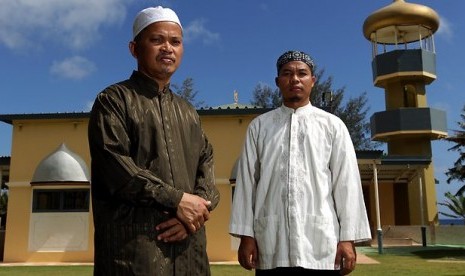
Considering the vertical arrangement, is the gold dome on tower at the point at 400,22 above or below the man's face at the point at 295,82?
above

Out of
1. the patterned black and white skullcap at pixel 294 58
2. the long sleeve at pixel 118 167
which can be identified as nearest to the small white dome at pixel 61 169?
the patterned black and white skullcap at pixel 294 58

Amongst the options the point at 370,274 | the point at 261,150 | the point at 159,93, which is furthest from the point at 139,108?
the point at 370,274

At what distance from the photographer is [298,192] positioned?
2.96m

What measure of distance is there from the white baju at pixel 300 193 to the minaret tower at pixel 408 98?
25.6 metres

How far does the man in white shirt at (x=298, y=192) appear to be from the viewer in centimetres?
288

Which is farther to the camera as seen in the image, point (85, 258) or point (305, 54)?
point (85, 258)

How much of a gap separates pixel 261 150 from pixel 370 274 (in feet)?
28.6

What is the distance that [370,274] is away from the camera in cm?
1088

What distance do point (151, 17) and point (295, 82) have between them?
102 centimetres

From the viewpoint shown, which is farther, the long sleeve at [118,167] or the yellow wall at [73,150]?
the yellow wall at [73,150]

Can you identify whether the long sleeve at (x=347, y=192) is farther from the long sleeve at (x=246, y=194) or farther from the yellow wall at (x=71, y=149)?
the yellow wall at (x=71, y=149)

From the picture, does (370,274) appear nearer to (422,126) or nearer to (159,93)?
(159,93)

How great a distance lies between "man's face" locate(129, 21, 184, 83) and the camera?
104 inches

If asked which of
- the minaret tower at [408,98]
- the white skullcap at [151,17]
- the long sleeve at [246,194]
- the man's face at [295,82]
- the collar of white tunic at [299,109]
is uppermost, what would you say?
the minaret tower at [408,98]
